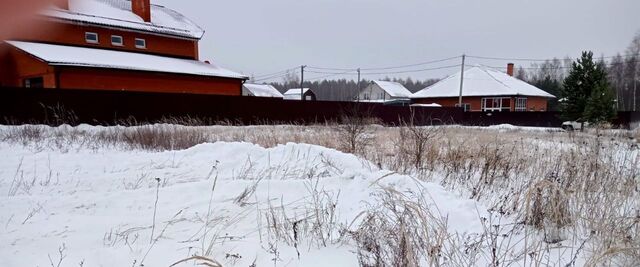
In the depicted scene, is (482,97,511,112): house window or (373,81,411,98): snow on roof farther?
(373,81,411,98): snow on roof

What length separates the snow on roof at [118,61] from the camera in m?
15.9

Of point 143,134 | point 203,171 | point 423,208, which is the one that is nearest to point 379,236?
point 423,208

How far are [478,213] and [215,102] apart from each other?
14933 mm

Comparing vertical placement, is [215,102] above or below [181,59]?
below

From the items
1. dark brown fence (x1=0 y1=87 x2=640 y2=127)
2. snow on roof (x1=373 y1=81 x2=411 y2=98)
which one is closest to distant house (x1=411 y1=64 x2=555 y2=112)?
snow on roof (x1=373 y1=81 x2=411 y2=98)

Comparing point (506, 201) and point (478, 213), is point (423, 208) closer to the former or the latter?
point (478, 213)

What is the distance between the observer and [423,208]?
113 inches

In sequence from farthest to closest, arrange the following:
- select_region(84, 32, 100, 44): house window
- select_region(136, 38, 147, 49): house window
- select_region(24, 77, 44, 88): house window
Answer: select_region(136, 38, 147, 49): house window → select_region(84, 32, 100, 44): house window → select_region(24, 77, 44, 88): house window

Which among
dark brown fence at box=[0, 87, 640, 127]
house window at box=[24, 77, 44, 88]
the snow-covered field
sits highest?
house window at box=[24, 77, 44, 88]

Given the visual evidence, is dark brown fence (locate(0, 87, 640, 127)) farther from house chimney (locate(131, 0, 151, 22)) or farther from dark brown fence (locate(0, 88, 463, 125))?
house chimney (locate(131, 0, 151, 22))

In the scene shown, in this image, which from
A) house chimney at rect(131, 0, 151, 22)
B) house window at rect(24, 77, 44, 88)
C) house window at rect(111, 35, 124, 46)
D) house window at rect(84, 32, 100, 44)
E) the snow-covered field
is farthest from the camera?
house chimney at rect(131, 0, 151, 22)

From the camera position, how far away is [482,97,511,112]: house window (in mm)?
35875

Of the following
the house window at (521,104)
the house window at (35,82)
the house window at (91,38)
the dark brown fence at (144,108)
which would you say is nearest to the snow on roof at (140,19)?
the house window at (91,38)

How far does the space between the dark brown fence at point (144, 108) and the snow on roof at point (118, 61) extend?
8.19ft
